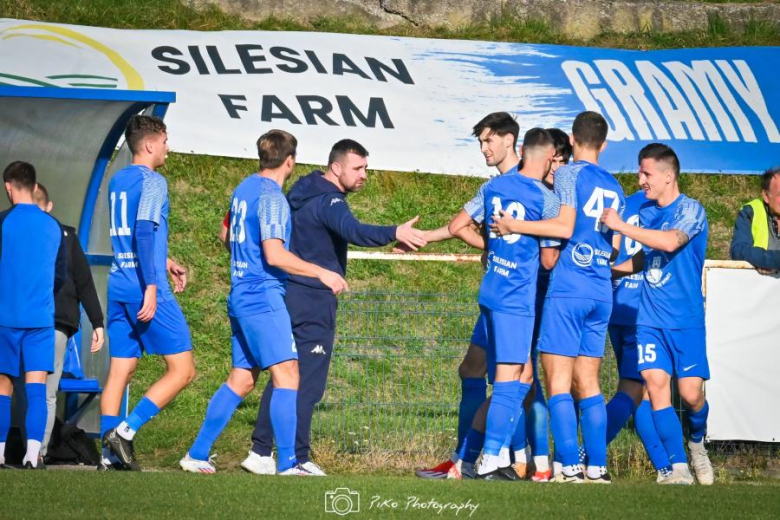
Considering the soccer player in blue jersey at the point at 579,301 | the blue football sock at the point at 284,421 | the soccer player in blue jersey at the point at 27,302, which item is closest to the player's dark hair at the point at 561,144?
the soccer player in blue jersey at the point at 579,301

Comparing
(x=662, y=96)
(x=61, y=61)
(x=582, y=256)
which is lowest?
(x=582, y=256)

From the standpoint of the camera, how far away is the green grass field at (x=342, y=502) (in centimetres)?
580

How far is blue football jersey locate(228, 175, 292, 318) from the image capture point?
7387 millimetres

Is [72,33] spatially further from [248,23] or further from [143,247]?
[143,247]

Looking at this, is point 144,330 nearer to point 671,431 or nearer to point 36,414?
point 36,414

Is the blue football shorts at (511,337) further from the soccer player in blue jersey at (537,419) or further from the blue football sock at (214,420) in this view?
the blue football sock at (214,420)

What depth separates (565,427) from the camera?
730cm

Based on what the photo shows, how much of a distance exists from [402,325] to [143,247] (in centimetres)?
278

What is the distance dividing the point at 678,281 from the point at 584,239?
2.81 ft

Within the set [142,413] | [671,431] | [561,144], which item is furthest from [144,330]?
[671,431]

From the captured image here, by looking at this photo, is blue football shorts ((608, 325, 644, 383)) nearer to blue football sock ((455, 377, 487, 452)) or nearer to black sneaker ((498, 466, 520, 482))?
blue football sock ((455, 377, 487, 452))

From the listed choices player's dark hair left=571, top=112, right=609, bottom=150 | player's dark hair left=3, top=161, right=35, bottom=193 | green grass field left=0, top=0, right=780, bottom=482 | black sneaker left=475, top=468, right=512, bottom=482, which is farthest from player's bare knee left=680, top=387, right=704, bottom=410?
player's dark hair left=3, top=161, right=35, bottom=193

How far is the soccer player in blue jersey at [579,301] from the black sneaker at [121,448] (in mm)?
2805

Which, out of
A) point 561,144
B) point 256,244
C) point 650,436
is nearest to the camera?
point 256,244
